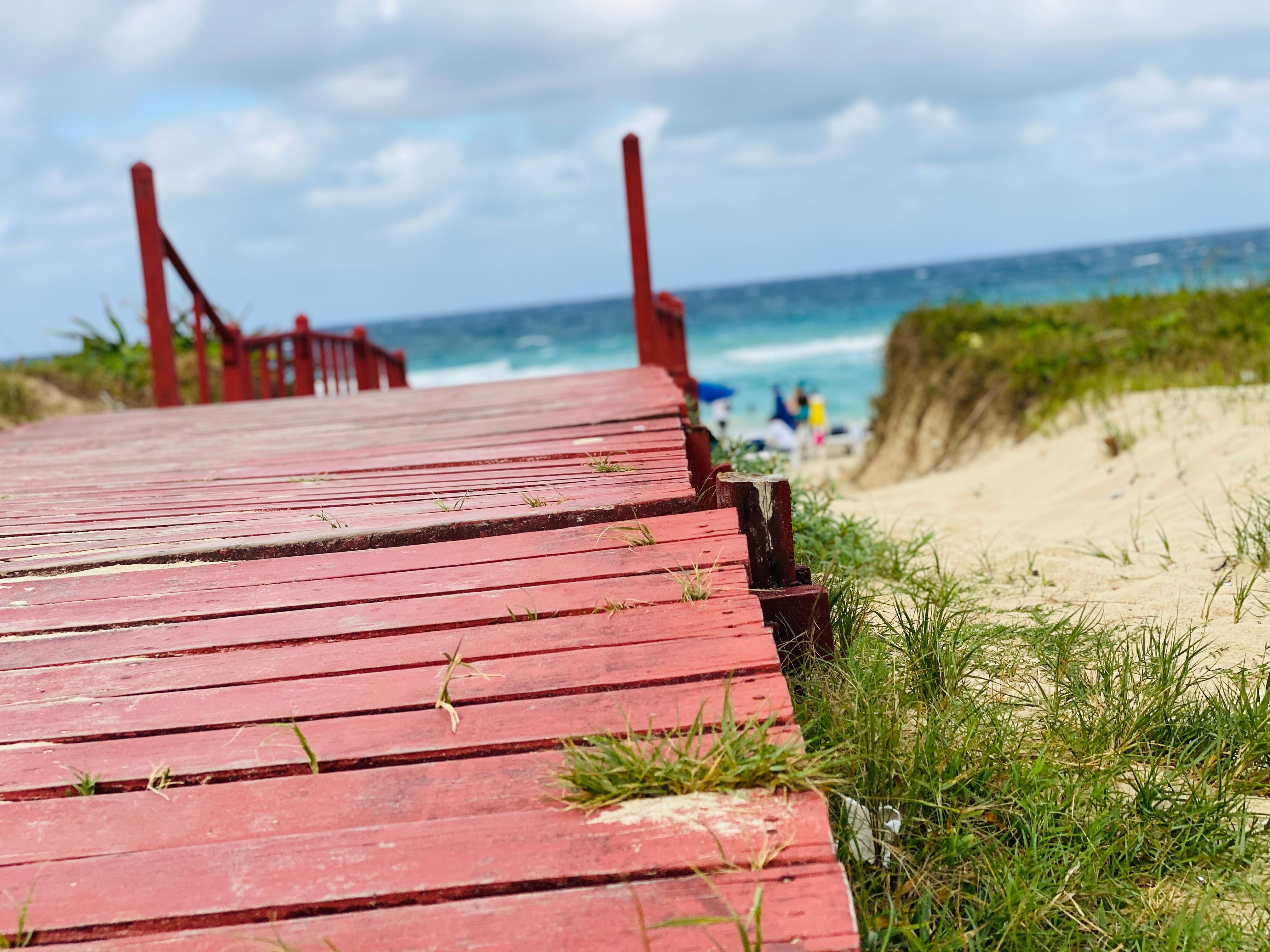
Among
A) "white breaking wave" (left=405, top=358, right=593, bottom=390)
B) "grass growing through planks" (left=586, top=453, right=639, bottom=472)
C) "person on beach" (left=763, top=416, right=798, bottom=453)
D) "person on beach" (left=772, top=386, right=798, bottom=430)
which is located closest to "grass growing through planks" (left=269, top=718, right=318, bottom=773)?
"grass growing through planks" (left=586, top=453, right=639, bottom=472)

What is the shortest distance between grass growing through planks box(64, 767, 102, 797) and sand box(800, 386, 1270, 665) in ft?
7.59

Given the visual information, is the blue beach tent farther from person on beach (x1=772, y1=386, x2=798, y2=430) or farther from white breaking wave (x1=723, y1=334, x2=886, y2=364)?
white breaking wave (x1=723, y1=334, x2=886, y2=364)

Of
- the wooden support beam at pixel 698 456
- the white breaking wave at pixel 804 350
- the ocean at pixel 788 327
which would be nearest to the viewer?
the wooden support beam at pixel 698 456

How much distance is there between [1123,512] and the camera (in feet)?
15.3

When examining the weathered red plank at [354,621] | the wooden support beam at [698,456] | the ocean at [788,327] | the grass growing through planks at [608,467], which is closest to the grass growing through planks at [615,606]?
the weathered red plank at [354,621]

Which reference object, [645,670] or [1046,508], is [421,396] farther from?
[645,670]

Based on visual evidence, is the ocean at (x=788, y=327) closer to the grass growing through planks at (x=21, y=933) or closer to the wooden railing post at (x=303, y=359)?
the wooden railing post at (x=303, y=359)

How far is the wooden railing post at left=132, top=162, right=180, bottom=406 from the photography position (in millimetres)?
6918

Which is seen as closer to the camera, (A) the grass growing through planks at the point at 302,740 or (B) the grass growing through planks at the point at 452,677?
(A) the grass growing through planks at the point at 302,740

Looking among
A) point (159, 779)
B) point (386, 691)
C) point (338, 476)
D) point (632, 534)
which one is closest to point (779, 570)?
point (632, 534)

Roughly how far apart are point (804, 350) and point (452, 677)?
39265 millimetres

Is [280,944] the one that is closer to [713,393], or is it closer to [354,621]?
[354,621]

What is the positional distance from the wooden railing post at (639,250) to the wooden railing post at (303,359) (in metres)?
2.53

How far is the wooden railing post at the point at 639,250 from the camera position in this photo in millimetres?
7074
